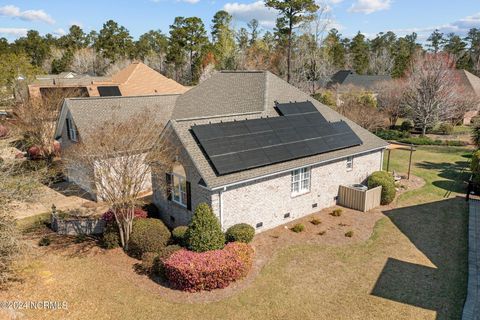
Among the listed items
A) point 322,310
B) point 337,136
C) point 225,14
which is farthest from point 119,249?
point 225,14

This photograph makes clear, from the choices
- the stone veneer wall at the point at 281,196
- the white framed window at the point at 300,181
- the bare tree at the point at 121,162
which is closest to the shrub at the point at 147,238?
the bare tree at the point at 121,162

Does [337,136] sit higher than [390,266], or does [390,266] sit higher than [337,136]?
[337,136]

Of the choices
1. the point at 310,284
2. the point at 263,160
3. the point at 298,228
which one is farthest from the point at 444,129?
the point at 310,284

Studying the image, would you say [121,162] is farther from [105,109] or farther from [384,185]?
[384,185]

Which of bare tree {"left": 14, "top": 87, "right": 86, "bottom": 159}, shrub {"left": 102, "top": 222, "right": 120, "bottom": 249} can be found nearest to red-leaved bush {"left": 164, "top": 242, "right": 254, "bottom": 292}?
shrub {"left": 102, "top": 222, "right": 120, "bottom": 249}

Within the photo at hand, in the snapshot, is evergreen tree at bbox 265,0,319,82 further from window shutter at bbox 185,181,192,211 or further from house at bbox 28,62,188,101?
window shutter at bbox 185,181,192,211

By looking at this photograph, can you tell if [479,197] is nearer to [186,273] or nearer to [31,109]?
[186,273]
